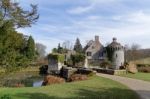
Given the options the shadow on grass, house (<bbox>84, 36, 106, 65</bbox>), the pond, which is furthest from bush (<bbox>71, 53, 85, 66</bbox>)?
the shadow on grass

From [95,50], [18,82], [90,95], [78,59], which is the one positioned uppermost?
[95,50]

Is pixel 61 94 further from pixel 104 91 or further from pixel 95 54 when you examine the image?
pixel 95 54

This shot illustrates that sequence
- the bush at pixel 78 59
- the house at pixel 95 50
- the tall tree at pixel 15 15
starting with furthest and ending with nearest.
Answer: the house at pixel 95 50 → the bush at pixel 78 59 → the tall tree at pixel 15 15

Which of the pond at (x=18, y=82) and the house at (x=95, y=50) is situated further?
the house at (x=95, y=50)

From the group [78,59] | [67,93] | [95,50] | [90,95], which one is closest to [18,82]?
[67,93]

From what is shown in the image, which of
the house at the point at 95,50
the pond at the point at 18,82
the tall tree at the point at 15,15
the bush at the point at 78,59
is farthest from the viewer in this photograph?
the house at the point at 95,50

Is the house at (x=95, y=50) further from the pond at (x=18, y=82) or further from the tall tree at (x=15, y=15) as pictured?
→ the tall tree at (x=15, y=15)

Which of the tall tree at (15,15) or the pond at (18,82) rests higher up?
the tall tree at (15,15)

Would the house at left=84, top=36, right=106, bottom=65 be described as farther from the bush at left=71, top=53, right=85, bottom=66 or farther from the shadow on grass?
the shadow on grass

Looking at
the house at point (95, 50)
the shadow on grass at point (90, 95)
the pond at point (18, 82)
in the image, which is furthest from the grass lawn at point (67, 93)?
the house at point (95, 50)

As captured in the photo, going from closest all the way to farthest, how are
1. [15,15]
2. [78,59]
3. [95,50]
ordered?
[15,15], [78,59], [95,50]

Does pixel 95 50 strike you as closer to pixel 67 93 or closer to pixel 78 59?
pixel 78 59

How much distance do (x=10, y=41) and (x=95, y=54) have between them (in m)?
77.1

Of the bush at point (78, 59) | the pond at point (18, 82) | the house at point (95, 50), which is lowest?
the pond at point (18, 82)
